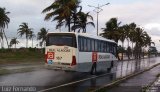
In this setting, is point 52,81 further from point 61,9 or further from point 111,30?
point 111,30

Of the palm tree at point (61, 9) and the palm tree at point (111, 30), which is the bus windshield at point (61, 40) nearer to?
the palm tree at point (61, 9)

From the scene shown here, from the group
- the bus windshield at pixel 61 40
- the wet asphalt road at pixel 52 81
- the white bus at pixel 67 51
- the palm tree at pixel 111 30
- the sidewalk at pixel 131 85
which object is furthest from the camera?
the palm tree at pixel 111 30

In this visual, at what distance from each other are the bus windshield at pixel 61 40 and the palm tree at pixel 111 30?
194 ft

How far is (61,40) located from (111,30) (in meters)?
61.4

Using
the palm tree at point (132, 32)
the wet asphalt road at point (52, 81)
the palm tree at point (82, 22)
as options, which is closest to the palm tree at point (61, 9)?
the palm tree at point (82, 22)

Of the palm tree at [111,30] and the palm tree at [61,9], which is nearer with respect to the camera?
the palm tree at [61,9]

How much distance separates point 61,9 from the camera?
180 feet

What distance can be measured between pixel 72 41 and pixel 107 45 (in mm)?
10062

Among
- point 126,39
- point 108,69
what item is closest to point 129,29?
point 126,39

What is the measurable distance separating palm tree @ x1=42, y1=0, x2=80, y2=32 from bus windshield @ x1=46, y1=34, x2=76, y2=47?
26.7 meters

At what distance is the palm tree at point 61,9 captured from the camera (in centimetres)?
5425

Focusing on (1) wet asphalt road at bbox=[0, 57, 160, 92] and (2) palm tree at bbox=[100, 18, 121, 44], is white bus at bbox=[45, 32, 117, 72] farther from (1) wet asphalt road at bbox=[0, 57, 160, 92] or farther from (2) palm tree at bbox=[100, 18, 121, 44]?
(2) palm tree at bbox=[100, 18, 121, 44]

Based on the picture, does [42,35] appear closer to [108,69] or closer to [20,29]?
[20,29]

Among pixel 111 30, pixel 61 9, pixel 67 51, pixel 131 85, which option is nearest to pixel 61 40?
pixel 67 51
